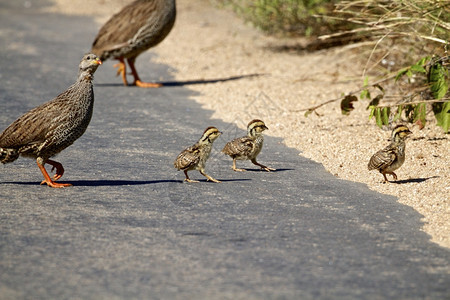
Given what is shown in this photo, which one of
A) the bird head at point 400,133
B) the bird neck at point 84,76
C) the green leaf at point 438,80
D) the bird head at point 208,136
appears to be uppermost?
the green leaf at point 438,80

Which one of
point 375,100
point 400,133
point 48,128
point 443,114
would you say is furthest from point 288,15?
point 48,128

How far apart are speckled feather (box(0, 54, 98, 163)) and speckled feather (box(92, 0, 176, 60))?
5.39 metres

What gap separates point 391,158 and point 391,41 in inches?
207

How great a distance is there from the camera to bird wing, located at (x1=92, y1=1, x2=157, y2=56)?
1270 cm

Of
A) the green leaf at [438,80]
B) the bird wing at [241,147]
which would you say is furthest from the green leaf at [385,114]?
the bird wing at [241,147]

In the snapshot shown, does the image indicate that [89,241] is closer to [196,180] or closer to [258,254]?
[258,254]

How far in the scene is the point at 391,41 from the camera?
12.1 m

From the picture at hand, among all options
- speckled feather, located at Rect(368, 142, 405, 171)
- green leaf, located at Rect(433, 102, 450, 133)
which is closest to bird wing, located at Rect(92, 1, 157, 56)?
green leaf, located at Rect(433, 102, 450, 133)

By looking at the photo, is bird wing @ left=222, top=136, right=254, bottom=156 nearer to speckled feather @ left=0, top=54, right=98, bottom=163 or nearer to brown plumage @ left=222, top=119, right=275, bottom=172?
brown plumage @ left=222, top=119, right=275, bottom=172

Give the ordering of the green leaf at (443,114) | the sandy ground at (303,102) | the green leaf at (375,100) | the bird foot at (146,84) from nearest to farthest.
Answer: the sandy ground at (303,102), the green leaf at (443,114), the green leaf at (375,100), the bird foot at (146,84)

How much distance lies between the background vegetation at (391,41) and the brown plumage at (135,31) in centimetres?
245

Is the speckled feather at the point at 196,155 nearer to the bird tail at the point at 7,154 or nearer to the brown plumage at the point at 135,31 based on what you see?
the bird tail at the point at 7,154

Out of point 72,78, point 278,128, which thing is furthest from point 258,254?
point 72,78

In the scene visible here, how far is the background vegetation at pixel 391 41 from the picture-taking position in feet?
29.4
